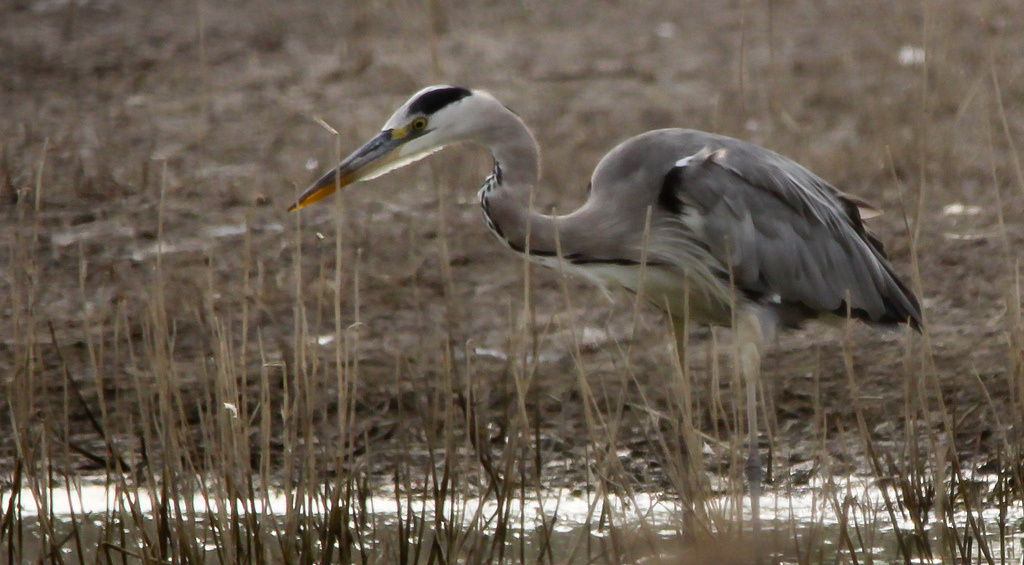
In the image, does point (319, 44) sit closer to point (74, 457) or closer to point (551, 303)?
point (551, 303)

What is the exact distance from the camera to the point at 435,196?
23.5 ft

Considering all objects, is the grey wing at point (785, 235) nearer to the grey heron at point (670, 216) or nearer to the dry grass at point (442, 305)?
the grey heron at point (670, 216)

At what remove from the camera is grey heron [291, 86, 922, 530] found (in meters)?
4.38

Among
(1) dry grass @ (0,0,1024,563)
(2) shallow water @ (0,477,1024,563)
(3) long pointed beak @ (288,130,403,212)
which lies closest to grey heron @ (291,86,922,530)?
(3) long pointed beak @ (288,130,403,212)

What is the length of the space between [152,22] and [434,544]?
801 cm

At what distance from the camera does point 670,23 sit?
34.7 ft

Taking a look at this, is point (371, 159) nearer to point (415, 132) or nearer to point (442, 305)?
point (415, 132)

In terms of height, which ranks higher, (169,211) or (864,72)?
(864,72)

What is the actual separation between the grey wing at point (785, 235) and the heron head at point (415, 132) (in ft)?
2.06

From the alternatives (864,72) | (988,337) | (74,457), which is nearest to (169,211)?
(74,457)

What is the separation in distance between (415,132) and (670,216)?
770 millimetres

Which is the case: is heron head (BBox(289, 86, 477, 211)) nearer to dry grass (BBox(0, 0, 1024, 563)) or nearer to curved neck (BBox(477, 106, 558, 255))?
curved neck (BBox(477, 106, 558, 255))

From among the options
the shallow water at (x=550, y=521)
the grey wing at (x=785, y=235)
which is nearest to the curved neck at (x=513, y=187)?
the grey wing at (x=785, y=235)

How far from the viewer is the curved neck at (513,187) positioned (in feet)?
14.2
